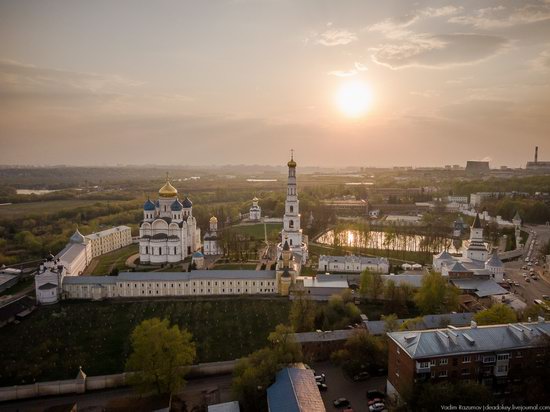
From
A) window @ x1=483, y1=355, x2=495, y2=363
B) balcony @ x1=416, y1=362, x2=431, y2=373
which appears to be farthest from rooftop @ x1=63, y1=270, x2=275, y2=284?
window @ x1=483, y1=355, x2=495, y2=363

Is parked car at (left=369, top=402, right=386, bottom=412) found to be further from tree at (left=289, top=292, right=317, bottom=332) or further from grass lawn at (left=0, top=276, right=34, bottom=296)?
grass lawn at (left=0, top=276, right=34, bottom=296)

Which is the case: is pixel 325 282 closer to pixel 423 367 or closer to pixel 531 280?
pixel 423 367

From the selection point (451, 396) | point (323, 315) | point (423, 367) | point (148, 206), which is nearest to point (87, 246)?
point (148, 206)

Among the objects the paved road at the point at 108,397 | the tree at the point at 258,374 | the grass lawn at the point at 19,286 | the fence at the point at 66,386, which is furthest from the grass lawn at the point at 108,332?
the grass lawn at the point at 19,286

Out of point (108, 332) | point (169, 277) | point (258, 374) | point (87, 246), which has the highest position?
point (87, 246)

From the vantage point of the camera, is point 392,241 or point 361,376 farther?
point 392,241

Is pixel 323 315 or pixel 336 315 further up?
pixel 336 315
